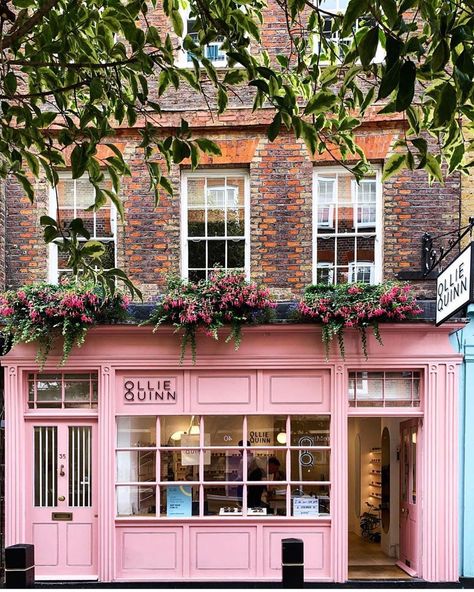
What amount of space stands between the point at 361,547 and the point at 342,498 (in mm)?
2885

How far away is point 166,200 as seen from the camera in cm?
941

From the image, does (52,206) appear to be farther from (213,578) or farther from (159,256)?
(213,578)

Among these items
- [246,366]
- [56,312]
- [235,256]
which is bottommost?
[246,366]

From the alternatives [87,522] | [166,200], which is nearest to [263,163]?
[166,200]

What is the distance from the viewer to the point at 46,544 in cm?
912

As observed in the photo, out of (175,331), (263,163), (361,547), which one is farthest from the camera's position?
(361,547)

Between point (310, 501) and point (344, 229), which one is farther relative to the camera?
Result: point (344, 229)

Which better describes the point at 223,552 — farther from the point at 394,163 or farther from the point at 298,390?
the point at 394,163

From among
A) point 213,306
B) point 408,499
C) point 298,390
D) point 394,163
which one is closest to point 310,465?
point 298,390

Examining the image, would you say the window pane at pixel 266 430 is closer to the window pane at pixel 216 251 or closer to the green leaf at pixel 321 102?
the window pane at pixel 216 251

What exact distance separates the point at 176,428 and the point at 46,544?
246 cm

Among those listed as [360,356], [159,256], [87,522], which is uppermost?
[159,256]

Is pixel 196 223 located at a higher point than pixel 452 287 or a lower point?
higher

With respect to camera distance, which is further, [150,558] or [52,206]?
[52,206]
